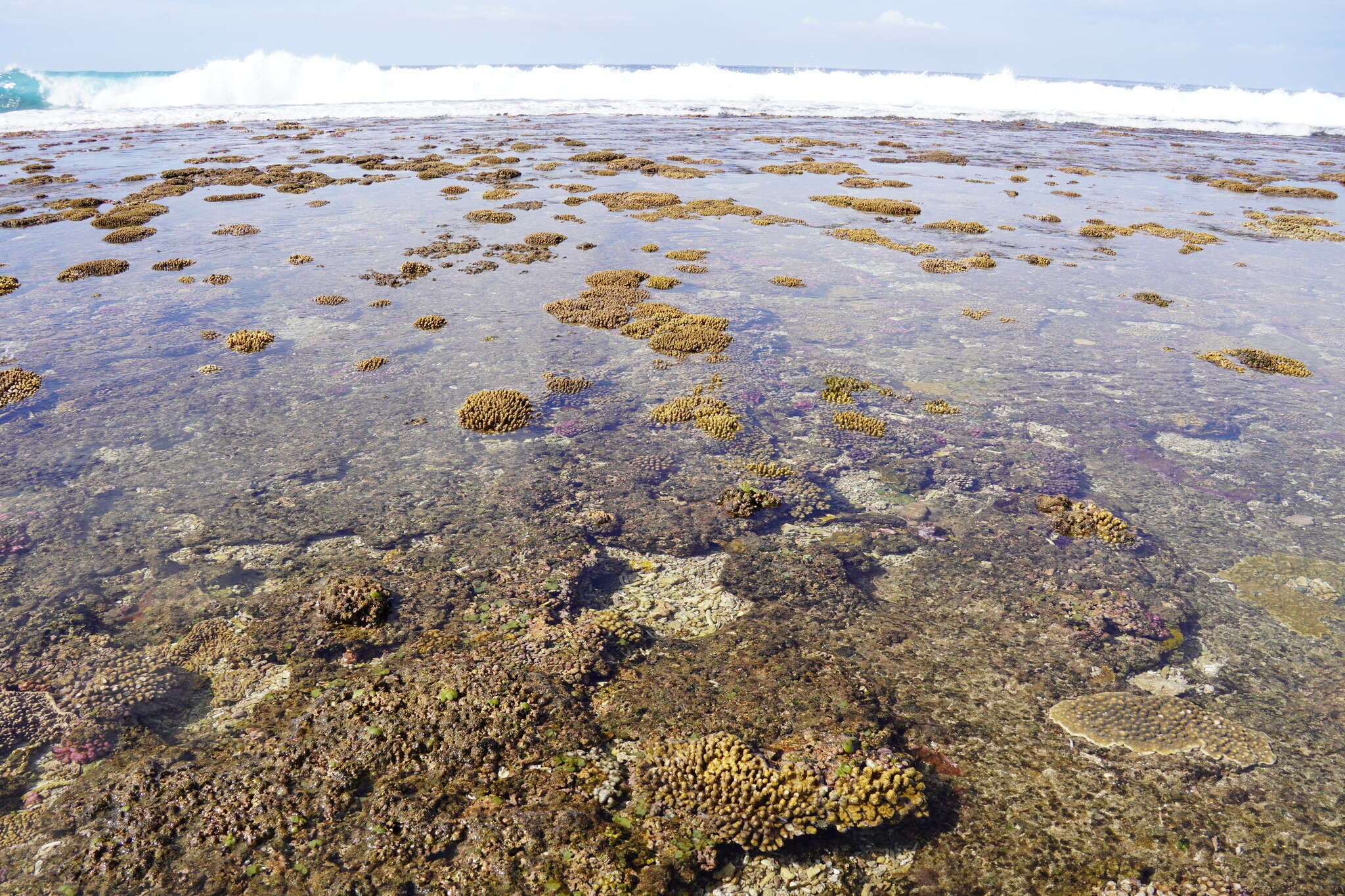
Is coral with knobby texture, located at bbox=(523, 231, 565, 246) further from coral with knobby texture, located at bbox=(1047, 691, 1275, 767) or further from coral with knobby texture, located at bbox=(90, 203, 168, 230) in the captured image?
coral with knobby texture, located at bbox=(1047, 691, 1275, 767)

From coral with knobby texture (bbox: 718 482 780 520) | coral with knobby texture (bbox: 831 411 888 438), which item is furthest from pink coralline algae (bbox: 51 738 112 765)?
coral with knobby texture (bbox: 831 411 888 438)

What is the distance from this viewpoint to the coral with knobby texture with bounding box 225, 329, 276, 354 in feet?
42.9

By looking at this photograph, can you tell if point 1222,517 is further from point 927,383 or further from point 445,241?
Result: point 445,241

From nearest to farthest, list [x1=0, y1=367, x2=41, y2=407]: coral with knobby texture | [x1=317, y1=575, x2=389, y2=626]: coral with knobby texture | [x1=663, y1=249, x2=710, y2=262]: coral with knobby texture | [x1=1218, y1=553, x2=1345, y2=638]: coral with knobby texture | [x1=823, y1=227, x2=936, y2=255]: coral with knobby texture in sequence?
[x1=317, y1=575, x2=389, y2=626]: coral with knobby texture < [x1=1218, y1=553, x2=1345, y2=638]: coral with knobby texture < [x1=0, y1=367, x2=41, y2=407]: coral with knobby texture < [x1=663, y1=249, x2=710, y2=262]: coral with knobby texture < [x1=823, y1=227, x2=936, y2=255]: coral with knobby texture

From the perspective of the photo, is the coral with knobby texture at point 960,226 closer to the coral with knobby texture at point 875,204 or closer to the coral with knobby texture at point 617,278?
the coral with knobby texture at point 875,204

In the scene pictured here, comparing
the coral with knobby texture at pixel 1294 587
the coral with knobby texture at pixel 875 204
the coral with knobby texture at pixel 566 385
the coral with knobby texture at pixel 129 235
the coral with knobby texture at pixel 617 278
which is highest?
the coral with knobby texture at pixel 875 204

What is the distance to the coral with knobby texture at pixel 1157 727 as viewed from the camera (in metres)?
5.20

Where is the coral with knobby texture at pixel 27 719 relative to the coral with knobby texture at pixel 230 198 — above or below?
below

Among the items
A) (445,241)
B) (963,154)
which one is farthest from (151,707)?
(963,154)

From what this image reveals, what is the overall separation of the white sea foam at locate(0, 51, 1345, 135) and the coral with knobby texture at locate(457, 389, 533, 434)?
2684 inches

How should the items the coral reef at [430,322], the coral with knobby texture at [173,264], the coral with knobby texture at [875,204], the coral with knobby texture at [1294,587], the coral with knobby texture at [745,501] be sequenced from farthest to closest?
the coral with knobby texture at [875,204] < the coral with knobby texture at [173,264] < the coral reef at [430,322] < the coral with knobby texture at [745,501] < the coral with knobby texture at [1294,587]

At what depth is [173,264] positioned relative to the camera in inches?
716

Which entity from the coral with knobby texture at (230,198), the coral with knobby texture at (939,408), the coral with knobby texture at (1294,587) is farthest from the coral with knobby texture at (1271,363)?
the coral with knobby texture at (230,198)

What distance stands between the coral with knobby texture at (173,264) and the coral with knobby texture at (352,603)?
16629mm
